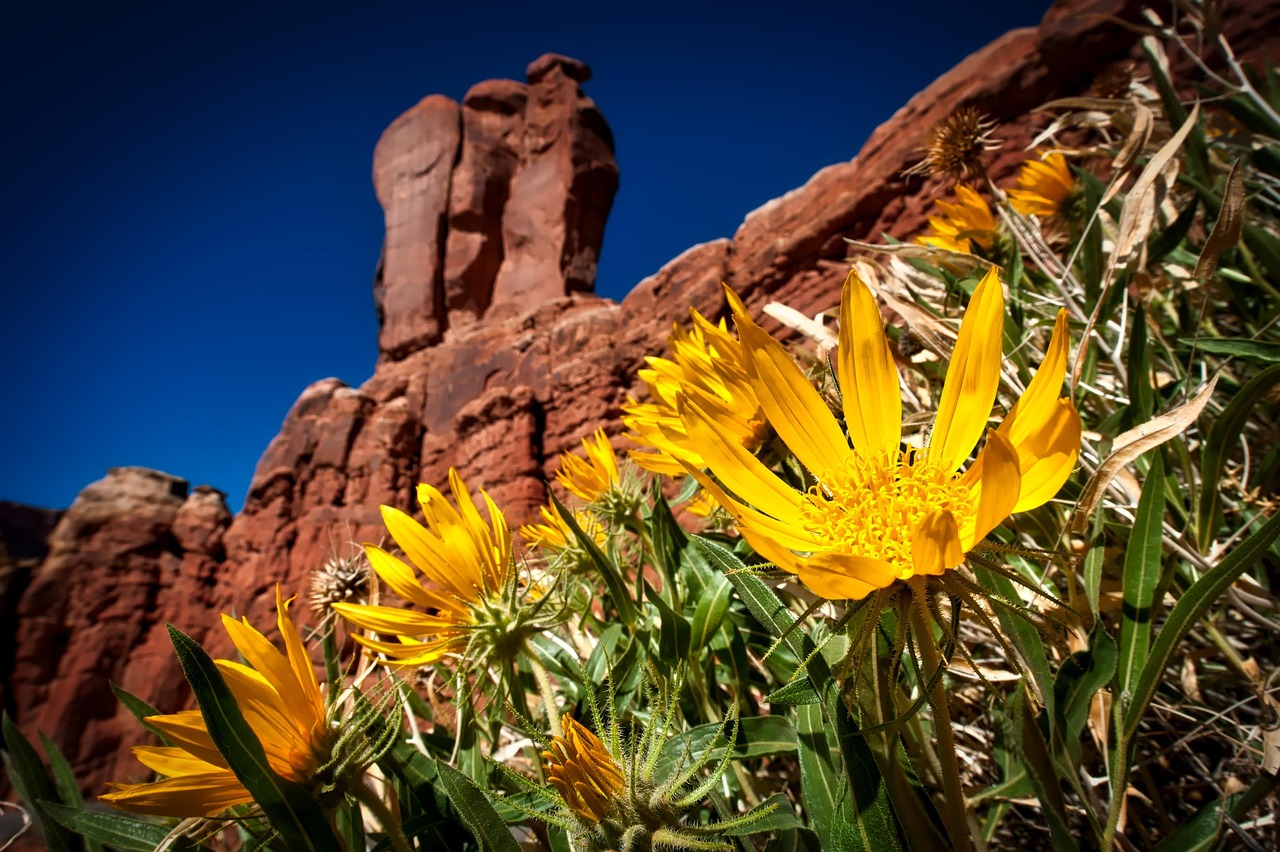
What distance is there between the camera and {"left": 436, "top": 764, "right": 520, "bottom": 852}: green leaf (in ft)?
1.86

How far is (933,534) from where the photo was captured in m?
0.40

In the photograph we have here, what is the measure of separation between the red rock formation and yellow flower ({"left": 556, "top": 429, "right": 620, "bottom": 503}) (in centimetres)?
765

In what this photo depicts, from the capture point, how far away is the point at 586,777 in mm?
581

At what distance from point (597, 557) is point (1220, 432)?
0.77m

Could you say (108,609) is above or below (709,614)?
above

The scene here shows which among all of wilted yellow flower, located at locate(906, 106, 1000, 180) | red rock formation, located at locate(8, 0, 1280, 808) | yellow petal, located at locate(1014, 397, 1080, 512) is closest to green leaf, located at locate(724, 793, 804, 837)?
yellow petal, located at locate(1014, 397, 1080, 512)

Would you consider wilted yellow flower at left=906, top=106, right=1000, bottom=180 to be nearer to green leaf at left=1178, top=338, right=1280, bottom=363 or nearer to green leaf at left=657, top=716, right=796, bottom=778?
green leaf at left=1178, top=338, right=1280, bottom=363

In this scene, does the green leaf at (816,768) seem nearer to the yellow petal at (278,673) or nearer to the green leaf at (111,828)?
the yellow petal at (278,673)

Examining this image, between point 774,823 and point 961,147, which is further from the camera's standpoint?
point 961,147

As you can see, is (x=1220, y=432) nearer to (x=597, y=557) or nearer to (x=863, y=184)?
(x=597, y=557)

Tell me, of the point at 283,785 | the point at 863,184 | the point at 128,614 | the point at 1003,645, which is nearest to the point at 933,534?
the point at 1003,645

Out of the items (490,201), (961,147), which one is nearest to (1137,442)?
(961,147)

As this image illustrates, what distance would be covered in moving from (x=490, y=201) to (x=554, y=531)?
64.2 feet

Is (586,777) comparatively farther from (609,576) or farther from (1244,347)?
(1244,347)
